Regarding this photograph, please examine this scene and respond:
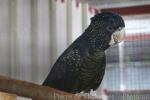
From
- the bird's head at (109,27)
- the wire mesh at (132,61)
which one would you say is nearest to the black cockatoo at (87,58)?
the bird's head at (109,27)

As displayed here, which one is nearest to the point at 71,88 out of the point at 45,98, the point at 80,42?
the point at 80,42

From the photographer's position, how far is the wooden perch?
544 millimetres

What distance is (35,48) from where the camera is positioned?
1.15 meters

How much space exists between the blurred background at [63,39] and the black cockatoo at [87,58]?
0.07 metres

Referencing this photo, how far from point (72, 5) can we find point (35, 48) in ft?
0.92

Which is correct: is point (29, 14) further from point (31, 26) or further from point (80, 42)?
point (80, 42)

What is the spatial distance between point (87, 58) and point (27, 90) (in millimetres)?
573

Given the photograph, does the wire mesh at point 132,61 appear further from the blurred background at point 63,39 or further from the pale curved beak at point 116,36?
the pale curved beak at point 116,36

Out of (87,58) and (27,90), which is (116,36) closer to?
(87,58)

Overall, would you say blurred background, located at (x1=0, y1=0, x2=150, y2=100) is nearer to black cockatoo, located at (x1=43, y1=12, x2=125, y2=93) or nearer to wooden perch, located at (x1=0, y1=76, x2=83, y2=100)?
black cockatoo, located at (x1=43, y1=12, x2=125, y2=93)

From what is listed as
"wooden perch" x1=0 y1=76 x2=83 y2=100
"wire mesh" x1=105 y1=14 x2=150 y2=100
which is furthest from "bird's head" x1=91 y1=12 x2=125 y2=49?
"wooden perch" x1=0 y1=76 x2=83 y2=100

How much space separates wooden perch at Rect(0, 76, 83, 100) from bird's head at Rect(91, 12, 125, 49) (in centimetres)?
53

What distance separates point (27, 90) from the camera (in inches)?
22.9

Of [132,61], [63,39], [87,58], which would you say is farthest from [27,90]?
[132,61]
